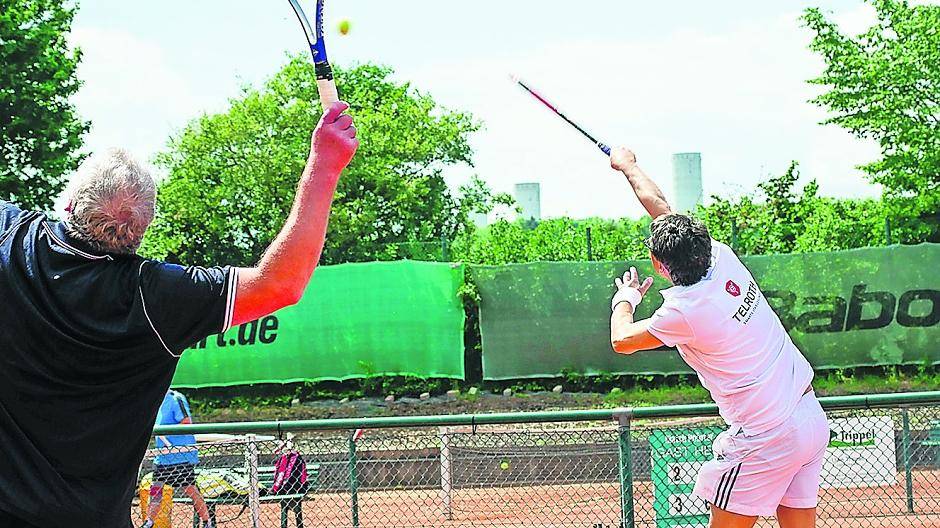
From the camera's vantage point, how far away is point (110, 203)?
245 cm

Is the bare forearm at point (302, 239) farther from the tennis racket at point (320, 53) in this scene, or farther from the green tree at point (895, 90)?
the green tree at point (895, 90)

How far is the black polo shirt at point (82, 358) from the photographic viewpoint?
2.38 m

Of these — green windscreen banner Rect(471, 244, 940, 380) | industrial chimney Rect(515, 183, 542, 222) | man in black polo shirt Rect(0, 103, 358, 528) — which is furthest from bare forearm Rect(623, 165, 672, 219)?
industrial chimney Rect(515, 183, 542, 222)

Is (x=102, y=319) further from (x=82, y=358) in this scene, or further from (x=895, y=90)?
(x=895, y=90)

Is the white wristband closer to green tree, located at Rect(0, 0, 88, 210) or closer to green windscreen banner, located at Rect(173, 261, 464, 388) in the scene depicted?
green windscreen banner, located at Rect(173, 261, 464, 388)

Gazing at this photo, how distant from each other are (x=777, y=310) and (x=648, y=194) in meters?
9.94

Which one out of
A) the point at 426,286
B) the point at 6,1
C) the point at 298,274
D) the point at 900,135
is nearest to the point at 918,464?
the point at 298,274

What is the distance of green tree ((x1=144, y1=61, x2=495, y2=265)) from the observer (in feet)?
56.1

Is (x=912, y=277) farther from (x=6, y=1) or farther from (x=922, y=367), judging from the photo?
(x=6, y=1)

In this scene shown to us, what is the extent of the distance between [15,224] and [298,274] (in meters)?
0.72

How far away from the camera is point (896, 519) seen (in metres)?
7.70

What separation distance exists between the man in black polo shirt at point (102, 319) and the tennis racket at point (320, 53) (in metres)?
0.09

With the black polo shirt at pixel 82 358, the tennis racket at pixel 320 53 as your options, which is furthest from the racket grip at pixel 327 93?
the black polo shirt at pixel 82 358

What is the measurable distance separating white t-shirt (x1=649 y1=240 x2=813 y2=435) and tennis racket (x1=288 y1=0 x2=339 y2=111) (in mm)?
1828
